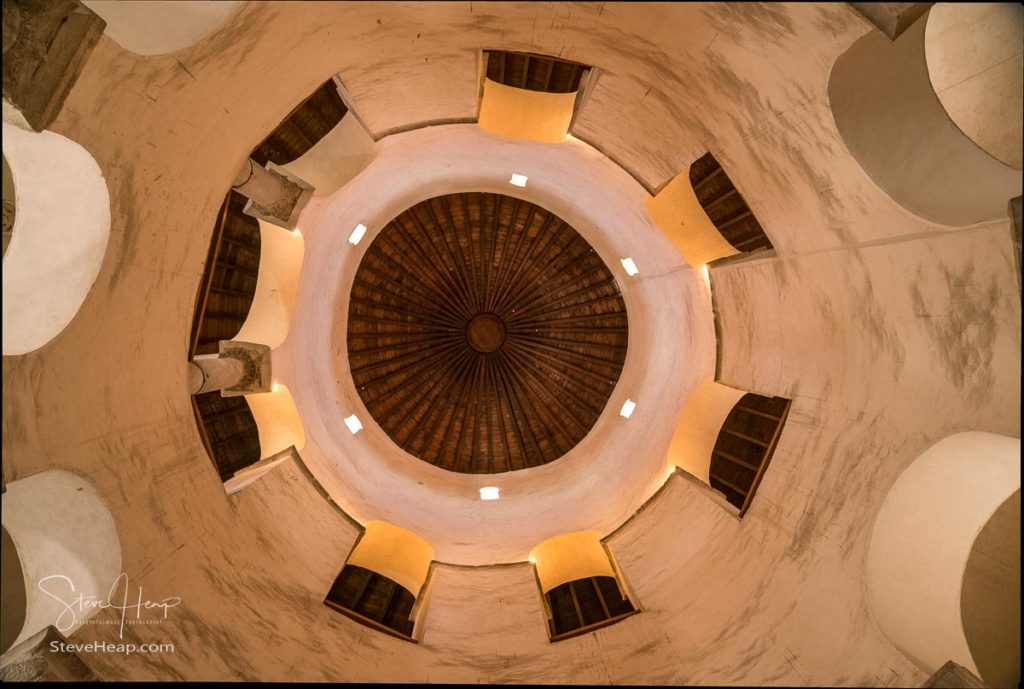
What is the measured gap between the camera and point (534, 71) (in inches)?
275

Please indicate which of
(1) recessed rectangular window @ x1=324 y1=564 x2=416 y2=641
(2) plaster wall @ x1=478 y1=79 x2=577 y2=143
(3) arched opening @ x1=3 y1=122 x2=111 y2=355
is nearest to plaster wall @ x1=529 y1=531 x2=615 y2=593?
(1) recessed rectangular window @ x1=324 y1=564 x2=416 y2=641

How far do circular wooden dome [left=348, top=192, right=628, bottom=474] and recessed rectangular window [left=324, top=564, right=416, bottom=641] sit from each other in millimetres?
2483

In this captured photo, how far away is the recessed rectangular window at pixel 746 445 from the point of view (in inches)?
291

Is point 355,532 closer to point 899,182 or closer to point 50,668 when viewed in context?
point 50,668

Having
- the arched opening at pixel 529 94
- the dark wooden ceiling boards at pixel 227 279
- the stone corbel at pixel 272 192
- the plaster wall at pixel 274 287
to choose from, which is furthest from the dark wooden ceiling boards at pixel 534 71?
the plaster wall at pixel 274 287

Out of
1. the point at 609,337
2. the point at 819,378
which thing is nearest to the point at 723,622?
the point at 819,378

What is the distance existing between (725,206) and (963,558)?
3927mm

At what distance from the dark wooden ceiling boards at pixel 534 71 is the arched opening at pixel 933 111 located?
2.65 m

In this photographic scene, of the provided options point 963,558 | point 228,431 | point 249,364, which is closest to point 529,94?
point 249,364

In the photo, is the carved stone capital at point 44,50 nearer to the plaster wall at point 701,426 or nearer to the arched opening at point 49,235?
the arched opening at point 49,235

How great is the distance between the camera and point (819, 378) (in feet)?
22.4

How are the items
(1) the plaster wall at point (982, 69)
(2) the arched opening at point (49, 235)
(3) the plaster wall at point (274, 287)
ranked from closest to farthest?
(1) the plaster wall at point (982, 69) < (2) the arched opening at point (49, 235) < (3) the plaster wall at point (274, 287)

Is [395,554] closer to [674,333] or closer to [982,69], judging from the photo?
[674,333]

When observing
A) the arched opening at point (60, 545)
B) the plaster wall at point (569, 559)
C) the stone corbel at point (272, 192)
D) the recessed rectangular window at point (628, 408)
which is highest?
the stone corbel at point (272, 192)
